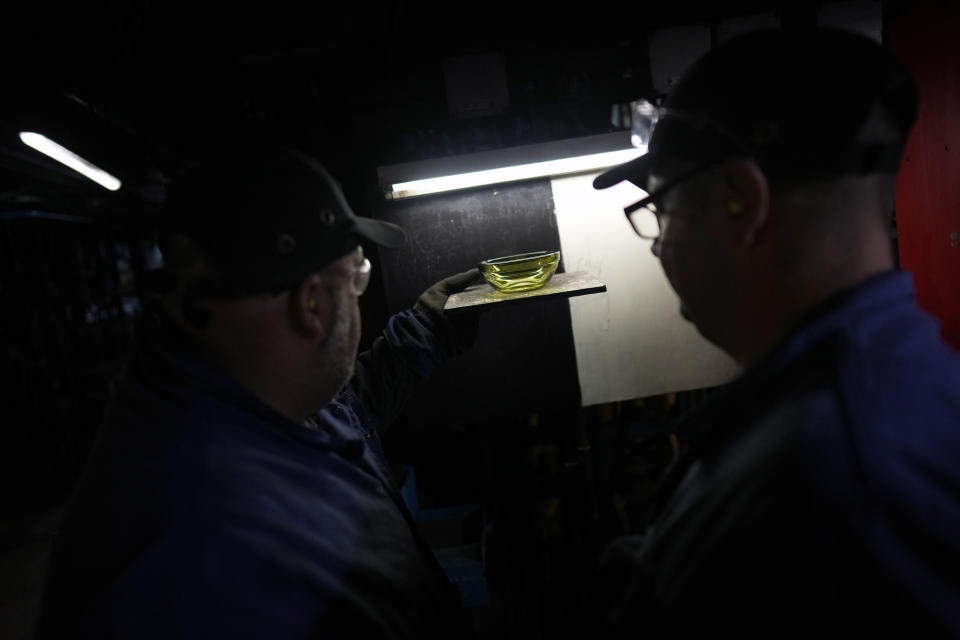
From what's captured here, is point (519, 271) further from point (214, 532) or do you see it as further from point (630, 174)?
point (214, 532)

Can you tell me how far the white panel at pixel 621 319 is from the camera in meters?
2.45

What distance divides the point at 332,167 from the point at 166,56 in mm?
902

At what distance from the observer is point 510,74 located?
109 inches

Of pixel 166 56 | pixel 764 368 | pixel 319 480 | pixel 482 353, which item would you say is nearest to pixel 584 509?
pixel 482 353

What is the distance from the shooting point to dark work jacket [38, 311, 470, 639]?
0.89 meters

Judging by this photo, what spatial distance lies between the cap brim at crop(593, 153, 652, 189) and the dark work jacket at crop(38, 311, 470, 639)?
842mm

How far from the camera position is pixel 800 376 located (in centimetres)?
72

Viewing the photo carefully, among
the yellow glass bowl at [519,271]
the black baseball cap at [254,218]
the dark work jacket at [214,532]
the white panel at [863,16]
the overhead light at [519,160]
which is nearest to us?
the dark work jacket at [214,532]

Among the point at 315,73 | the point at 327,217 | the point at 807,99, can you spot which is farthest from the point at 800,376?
the point at 315,73

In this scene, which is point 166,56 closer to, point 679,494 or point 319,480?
point 319,480

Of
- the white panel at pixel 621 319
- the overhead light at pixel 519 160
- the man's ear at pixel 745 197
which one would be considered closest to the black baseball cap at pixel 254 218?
the man's ear at pixel 745 197

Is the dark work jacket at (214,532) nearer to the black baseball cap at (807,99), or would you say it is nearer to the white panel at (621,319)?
the black baseball cap at (807,99)

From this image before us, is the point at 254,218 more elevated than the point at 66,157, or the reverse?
the point at 66,157

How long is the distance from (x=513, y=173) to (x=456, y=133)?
2.41ft
